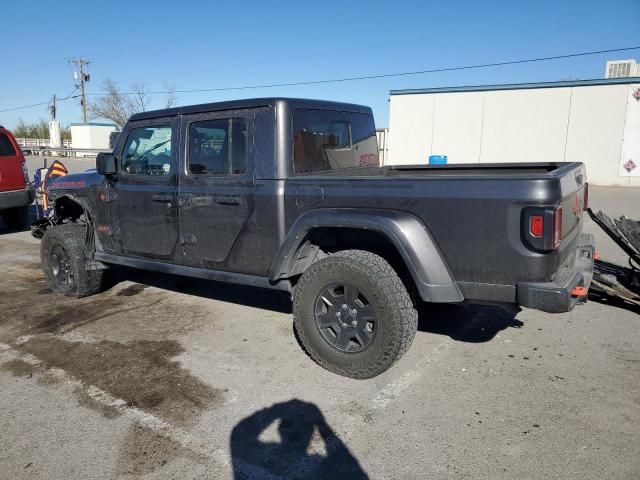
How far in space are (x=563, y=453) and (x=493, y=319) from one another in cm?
213

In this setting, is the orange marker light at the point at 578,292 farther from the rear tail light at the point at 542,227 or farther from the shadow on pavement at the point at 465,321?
the shadow on pavement at the point at 465,321

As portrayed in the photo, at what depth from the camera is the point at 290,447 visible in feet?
9.32

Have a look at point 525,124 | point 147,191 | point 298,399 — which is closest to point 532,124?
point 525,124

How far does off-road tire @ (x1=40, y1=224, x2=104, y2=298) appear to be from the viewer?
213 inches

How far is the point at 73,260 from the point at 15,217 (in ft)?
19.6

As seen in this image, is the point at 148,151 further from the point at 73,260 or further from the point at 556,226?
the point at 556,226

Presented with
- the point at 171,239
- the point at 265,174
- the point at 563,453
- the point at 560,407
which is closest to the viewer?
the point at 563,453

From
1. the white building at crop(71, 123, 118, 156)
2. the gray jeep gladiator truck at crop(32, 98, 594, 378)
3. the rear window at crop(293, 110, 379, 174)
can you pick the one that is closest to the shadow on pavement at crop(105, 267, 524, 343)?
the gray jeep gladiator truck at crop(32, 98, 594, 378)

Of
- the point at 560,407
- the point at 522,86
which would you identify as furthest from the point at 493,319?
the point at 522,86

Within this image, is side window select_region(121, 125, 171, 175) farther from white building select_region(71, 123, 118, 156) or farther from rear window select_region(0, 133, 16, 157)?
white building select_region(71, 123, 118, 156)

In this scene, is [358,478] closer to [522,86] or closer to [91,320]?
[91,320]

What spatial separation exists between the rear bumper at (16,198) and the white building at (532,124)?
663 inches

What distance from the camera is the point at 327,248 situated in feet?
13.2

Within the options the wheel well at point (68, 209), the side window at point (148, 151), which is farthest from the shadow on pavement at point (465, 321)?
the wheel well at point (68, 209)
